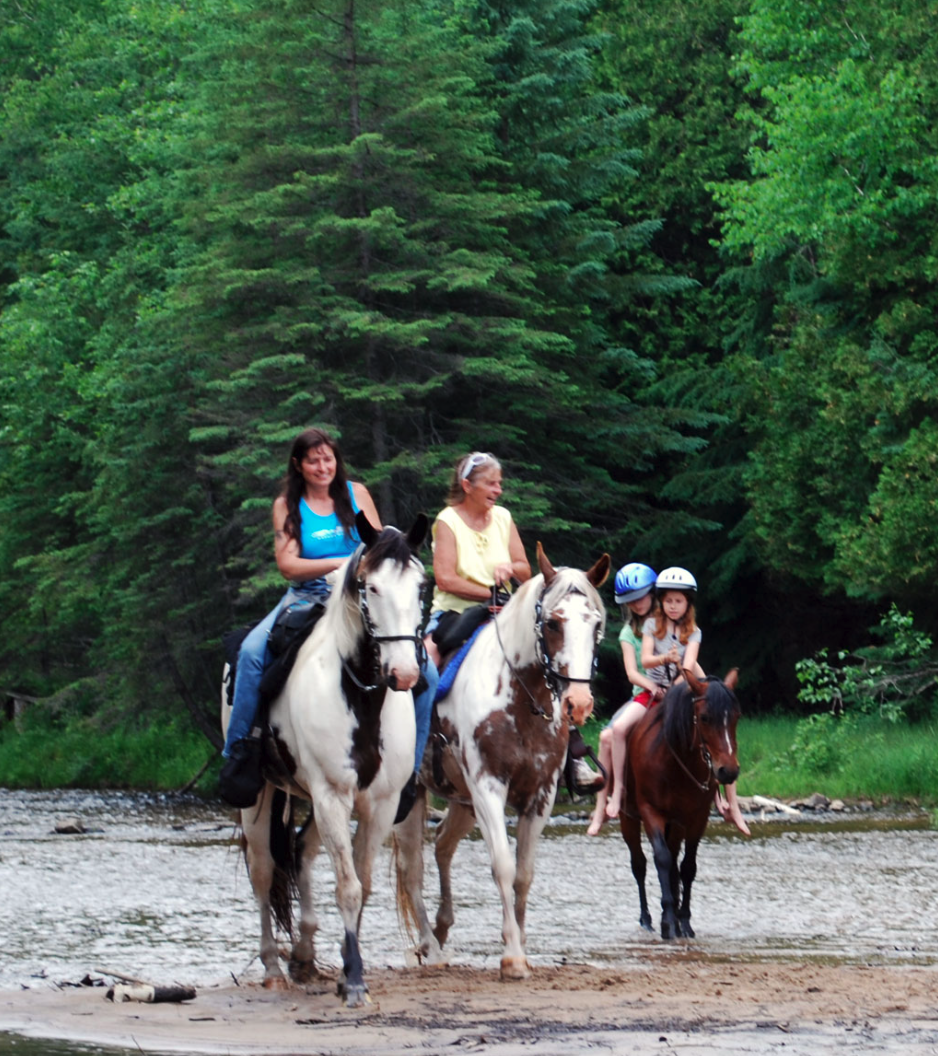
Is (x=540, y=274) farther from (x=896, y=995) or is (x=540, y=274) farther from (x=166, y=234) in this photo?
(x=896, y=995)

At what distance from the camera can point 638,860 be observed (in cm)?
1316

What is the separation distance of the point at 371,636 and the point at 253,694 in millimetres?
1070

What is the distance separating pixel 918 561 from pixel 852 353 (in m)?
4.33

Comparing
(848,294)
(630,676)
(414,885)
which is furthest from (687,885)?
(848,294)

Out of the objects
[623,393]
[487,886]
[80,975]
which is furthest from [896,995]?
[623,393]

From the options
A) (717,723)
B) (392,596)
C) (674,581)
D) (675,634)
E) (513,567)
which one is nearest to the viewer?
(392,596)

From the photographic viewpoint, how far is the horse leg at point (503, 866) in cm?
952

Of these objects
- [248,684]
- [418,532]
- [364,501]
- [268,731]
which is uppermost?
[364,501]

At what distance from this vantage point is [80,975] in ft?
34.1

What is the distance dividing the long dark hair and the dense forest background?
20203 mm

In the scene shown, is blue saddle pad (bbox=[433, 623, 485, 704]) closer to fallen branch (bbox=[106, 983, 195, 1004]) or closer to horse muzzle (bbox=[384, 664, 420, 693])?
horse muzzle (bbox=[384, 664, 420, 693])

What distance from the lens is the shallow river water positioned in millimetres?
11203

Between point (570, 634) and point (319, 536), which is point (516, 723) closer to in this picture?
point (570, 634)

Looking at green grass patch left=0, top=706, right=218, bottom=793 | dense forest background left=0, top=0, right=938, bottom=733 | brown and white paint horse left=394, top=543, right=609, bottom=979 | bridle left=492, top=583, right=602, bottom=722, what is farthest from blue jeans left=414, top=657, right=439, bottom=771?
green grass patch left=0, top=706, right=218, bottom=793
